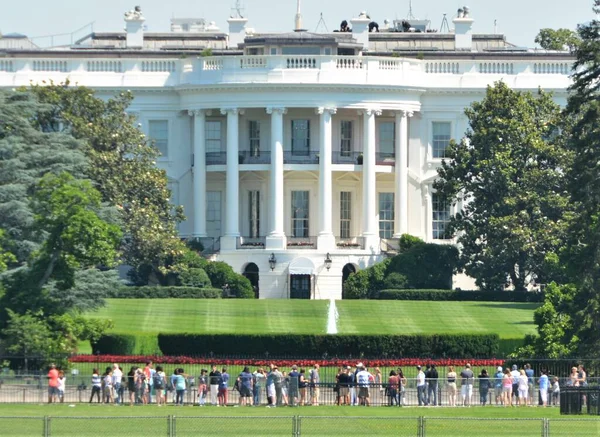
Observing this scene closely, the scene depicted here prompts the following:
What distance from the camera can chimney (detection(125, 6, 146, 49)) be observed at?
137500 mm

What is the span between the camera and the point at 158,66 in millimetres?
126562

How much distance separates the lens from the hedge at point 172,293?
111 m

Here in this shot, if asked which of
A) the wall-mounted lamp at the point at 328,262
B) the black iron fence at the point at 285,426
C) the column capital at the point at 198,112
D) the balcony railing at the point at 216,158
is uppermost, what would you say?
the column capital at the point at 198,112

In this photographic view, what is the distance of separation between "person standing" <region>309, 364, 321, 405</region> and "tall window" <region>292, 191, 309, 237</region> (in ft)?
141

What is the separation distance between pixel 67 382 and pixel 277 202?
4265cm

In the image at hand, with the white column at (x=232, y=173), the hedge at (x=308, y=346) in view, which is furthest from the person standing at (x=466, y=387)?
the white column at (x=232, y=173)

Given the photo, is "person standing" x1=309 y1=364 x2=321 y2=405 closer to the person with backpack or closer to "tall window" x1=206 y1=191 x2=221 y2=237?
the person with backpack

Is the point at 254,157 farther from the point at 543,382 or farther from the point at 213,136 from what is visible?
the point at 543,382

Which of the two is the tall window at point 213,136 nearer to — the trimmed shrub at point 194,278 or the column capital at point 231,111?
the column capital at point 231,111

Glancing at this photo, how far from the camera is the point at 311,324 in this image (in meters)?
99.8

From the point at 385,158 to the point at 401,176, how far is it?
160cm

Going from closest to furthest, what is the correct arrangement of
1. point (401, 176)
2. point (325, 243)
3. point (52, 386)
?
1. point (52, 386)
2. point (325, 243)
3. point (401, 176)

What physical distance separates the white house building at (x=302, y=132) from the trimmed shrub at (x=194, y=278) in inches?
226

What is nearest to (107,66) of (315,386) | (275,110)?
(275,110)
